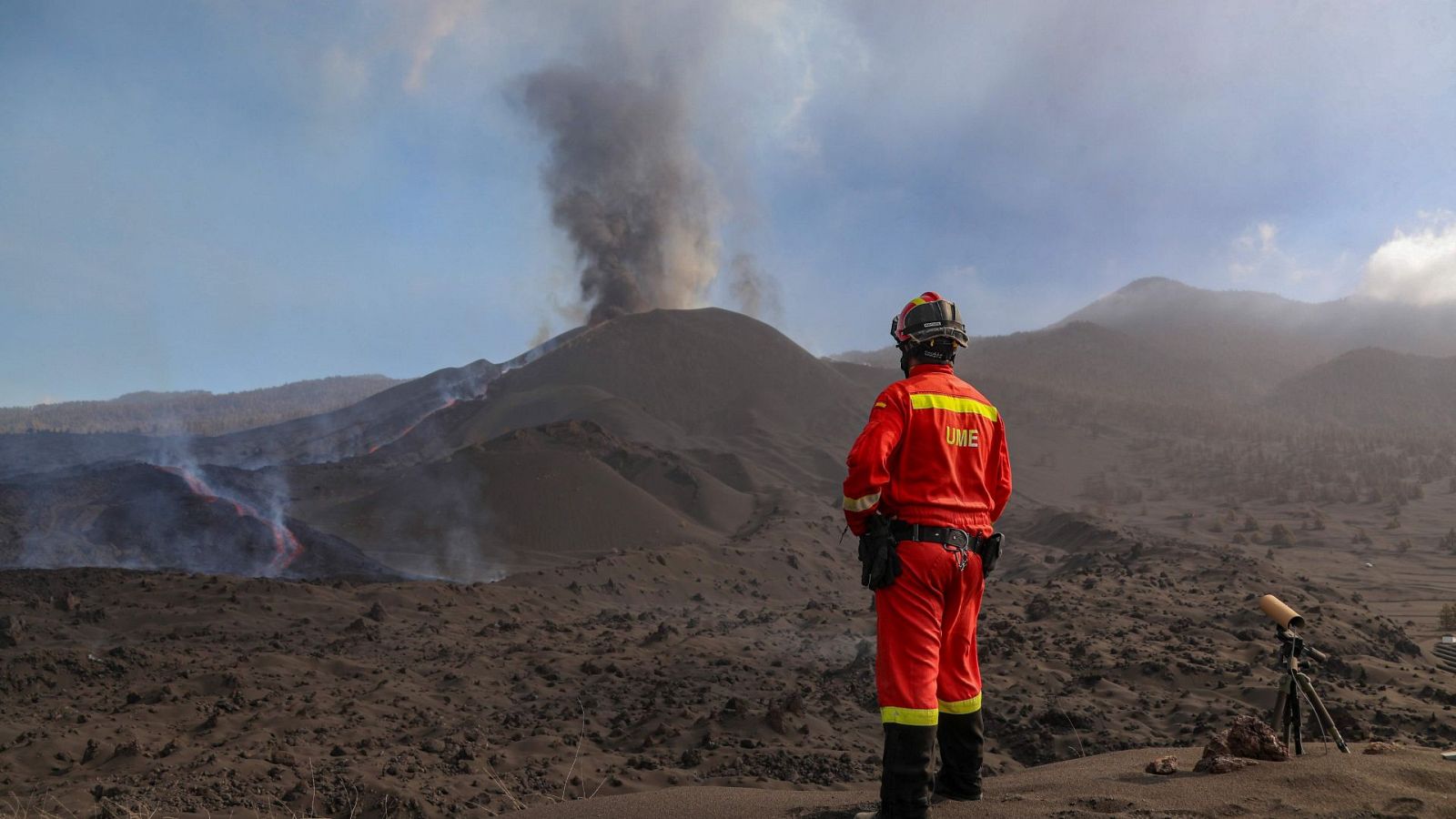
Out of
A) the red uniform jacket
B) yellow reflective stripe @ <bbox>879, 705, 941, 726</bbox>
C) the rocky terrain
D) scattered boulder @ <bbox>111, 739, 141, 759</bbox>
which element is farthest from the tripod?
scattered boulder @ <bbox>111, 739, 141, 759</bbox>

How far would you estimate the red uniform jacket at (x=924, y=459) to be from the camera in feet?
13.6

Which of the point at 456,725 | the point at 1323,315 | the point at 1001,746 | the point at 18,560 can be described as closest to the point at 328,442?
the point at 18,560

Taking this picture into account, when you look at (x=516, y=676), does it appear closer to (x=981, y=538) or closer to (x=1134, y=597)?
(x=981, y=538)

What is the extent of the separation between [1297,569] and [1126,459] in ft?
92.7

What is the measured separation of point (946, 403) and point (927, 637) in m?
1.12

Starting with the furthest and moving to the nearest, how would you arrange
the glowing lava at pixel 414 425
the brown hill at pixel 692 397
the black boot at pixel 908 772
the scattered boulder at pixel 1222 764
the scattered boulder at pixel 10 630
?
the glowing lava at pixel 414 425
the brown hill at pixel 692 397
the scattered boulder at pixel 10 630
the scattered boulder at pixel 1222 764
the black boot at pixel 908 772

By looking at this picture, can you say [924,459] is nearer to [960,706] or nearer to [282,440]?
[960,706]

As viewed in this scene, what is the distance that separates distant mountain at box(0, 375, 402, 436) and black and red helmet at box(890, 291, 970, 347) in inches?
3650

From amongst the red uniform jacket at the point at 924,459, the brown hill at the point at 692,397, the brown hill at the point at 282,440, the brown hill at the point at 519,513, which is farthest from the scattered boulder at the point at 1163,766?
the brown hill at the point at 282,440

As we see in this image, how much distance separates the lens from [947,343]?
4.67m

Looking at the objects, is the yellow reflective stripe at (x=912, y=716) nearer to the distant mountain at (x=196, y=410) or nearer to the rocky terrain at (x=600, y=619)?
the rocky terrain at (x=600, y=619)

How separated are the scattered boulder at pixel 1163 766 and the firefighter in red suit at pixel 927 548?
1013 millimetres

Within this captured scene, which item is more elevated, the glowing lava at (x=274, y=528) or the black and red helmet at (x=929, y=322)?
the black and red helmet at (x=929, y=322)

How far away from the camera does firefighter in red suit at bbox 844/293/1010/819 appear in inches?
157
